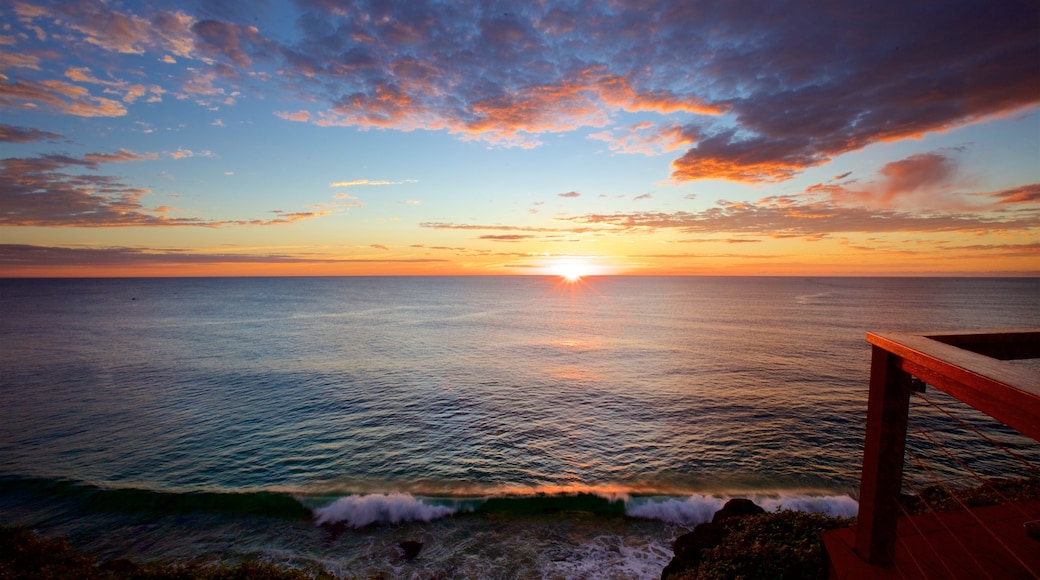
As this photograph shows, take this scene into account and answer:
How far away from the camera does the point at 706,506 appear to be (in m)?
17.1

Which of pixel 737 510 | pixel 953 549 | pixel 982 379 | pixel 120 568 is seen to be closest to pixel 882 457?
pixel 982 379

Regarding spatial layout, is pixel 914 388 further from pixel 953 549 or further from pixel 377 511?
pixel 377 511

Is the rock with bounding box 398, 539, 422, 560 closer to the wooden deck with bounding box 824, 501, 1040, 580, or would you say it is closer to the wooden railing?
the wooden deck with bounding box 824, 501, 1040, 580

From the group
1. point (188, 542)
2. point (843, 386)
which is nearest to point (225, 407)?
point (188, 542)

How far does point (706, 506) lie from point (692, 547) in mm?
5318

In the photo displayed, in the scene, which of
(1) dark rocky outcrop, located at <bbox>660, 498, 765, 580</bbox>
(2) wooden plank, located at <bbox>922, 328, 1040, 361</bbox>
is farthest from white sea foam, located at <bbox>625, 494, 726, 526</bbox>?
(2) wooden plank, located at <bbox>922, 328, 1040, 361</bbox>

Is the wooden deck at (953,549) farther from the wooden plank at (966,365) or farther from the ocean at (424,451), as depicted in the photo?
the ocean at (424,451)

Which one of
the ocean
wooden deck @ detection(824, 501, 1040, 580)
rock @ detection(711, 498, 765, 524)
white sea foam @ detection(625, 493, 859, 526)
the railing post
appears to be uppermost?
the railing post

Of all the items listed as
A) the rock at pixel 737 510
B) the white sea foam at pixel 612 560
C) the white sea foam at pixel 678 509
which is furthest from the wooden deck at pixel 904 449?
the white sea foam at pixel 678 509

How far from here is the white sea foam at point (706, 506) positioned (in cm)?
1664

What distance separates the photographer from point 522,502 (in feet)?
59.0

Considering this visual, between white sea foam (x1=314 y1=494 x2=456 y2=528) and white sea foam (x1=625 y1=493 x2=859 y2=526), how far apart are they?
7616 mm

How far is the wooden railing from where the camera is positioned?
2.45m

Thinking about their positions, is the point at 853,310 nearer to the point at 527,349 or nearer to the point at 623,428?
the point at 527,349
